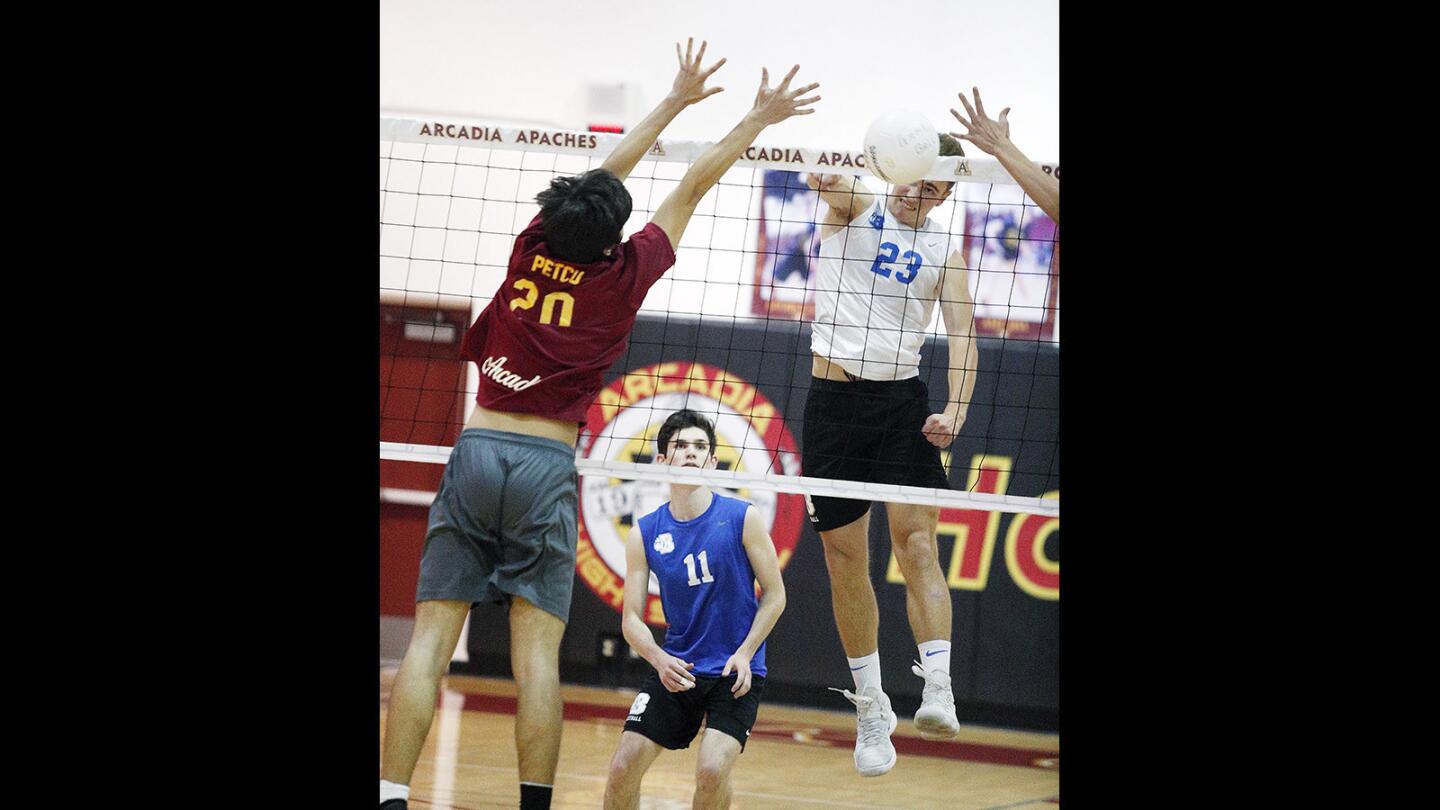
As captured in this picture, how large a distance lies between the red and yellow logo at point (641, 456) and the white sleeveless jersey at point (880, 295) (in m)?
3.67

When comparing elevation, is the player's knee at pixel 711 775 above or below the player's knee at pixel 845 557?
below

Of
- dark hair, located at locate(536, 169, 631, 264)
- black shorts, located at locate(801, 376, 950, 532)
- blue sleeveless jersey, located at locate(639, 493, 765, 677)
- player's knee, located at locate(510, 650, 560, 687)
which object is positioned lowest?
player's knee, located at locate(510, 650, 560, 687)

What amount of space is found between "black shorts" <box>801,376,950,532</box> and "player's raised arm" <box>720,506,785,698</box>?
1.50 ft

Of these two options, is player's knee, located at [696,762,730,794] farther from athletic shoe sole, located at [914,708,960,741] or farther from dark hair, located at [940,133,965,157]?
dark hair, located at [940,133,965,157]

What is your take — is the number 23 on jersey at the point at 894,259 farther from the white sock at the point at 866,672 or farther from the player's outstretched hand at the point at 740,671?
the player's outstretched hand at the point at 740,671

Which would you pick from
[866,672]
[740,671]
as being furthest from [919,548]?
[740,671]

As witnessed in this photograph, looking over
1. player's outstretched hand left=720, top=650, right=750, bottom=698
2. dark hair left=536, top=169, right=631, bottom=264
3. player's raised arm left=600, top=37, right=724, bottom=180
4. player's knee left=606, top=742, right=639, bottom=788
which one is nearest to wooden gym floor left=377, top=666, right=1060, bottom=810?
player's knee left=606, top=742, right=639, bottom=788

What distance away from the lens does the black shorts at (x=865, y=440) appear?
15.5ft

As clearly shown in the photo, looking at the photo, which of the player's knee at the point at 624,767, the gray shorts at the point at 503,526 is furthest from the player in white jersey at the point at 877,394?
the gray shorts at the point at 503,526

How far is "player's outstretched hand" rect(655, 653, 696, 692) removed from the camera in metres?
4.12

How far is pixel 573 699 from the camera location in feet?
28.5
